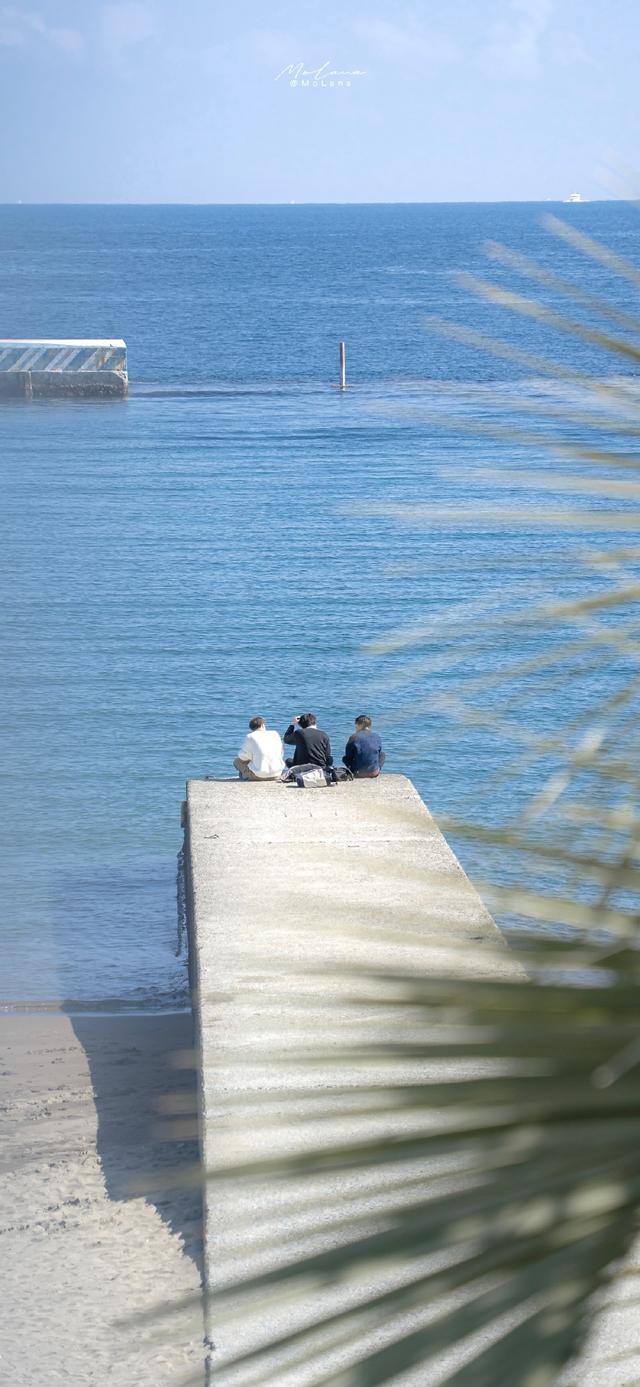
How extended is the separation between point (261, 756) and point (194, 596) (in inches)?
905

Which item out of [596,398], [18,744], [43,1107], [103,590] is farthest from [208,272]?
[596,398]

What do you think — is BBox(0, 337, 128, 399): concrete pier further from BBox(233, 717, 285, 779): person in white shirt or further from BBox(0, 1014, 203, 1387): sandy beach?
BBox(0, 1014, 203, 1387): sandy beach

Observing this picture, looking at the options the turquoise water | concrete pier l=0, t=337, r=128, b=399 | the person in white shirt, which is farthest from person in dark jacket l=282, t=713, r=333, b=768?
concrete pier l=0, t=337, r=128, b=399

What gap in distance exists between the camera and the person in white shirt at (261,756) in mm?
18125

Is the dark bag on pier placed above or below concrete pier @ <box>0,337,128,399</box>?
below

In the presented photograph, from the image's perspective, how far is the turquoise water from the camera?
8.31m

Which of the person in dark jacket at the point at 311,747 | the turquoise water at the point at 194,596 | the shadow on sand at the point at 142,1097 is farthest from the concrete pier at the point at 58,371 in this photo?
the shadow on sand at the point at 142,1097

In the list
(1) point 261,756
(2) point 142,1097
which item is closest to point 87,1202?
(2) point 142,1097

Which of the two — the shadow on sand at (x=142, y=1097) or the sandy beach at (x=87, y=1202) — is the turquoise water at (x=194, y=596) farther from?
the sandy beach at (x=87, y=1202)

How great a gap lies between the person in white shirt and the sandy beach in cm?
301

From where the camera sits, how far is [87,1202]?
1242cm

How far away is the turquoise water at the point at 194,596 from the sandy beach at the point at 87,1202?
243 centimetres

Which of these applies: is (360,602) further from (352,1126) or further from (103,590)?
(352,1126)

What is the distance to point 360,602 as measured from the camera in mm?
39219
